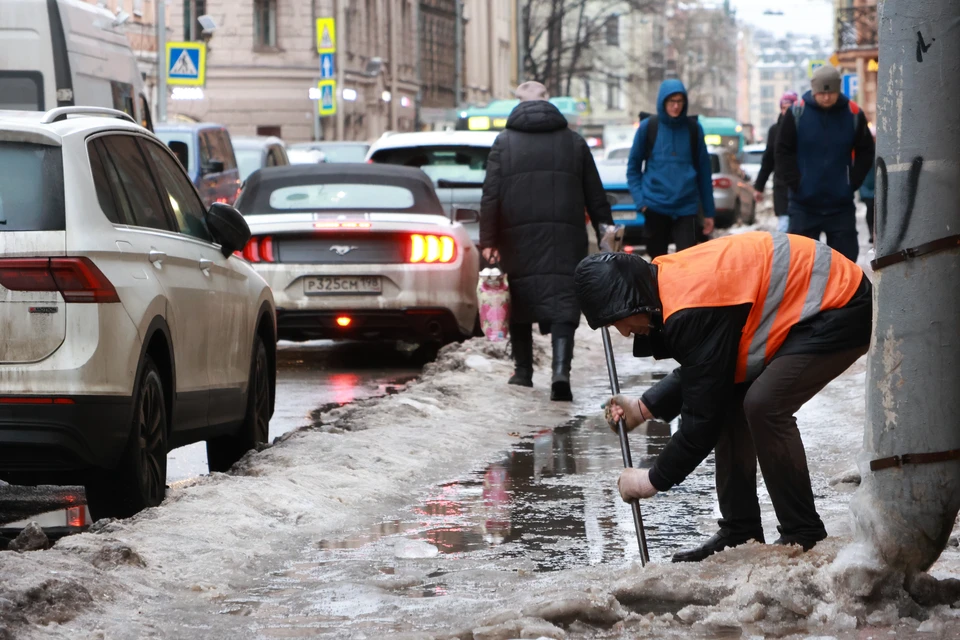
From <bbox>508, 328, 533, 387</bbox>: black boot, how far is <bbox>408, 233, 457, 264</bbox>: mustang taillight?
1707 mm

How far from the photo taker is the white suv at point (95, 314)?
604 cm

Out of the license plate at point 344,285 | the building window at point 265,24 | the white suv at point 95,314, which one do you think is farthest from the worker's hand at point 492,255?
the building window at point 265,24

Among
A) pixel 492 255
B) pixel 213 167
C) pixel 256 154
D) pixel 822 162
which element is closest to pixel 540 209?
pixel 492 255

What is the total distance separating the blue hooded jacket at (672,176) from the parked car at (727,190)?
1727 cm

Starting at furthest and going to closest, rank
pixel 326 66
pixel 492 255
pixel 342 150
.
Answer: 1. pixel 326 66
2. pixel 342 150
3. pixel 492 255

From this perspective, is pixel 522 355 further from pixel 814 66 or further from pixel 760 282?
pixel 814 66

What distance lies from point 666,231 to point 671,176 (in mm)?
442

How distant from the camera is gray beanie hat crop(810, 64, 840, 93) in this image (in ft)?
39.3

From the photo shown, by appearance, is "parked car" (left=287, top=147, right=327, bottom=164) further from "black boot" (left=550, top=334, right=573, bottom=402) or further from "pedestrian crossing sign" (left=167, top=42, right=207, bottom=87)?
"black boot" (left=550, top=334, right=573, bottom=402)

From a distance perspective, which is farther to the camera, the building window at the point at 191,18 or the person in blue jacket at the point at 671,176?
the building window at the point at 191,18

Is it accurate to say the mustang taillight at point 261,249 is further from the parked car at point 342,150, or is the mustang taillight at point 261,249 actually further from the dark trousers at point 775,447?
the parked car at point 342,150

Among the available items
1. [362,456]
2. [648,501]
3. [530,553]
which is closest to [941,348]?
[530,553]

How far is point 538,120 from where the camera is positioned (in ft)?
34.5

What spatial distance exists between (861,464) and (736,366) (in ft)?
1.67
